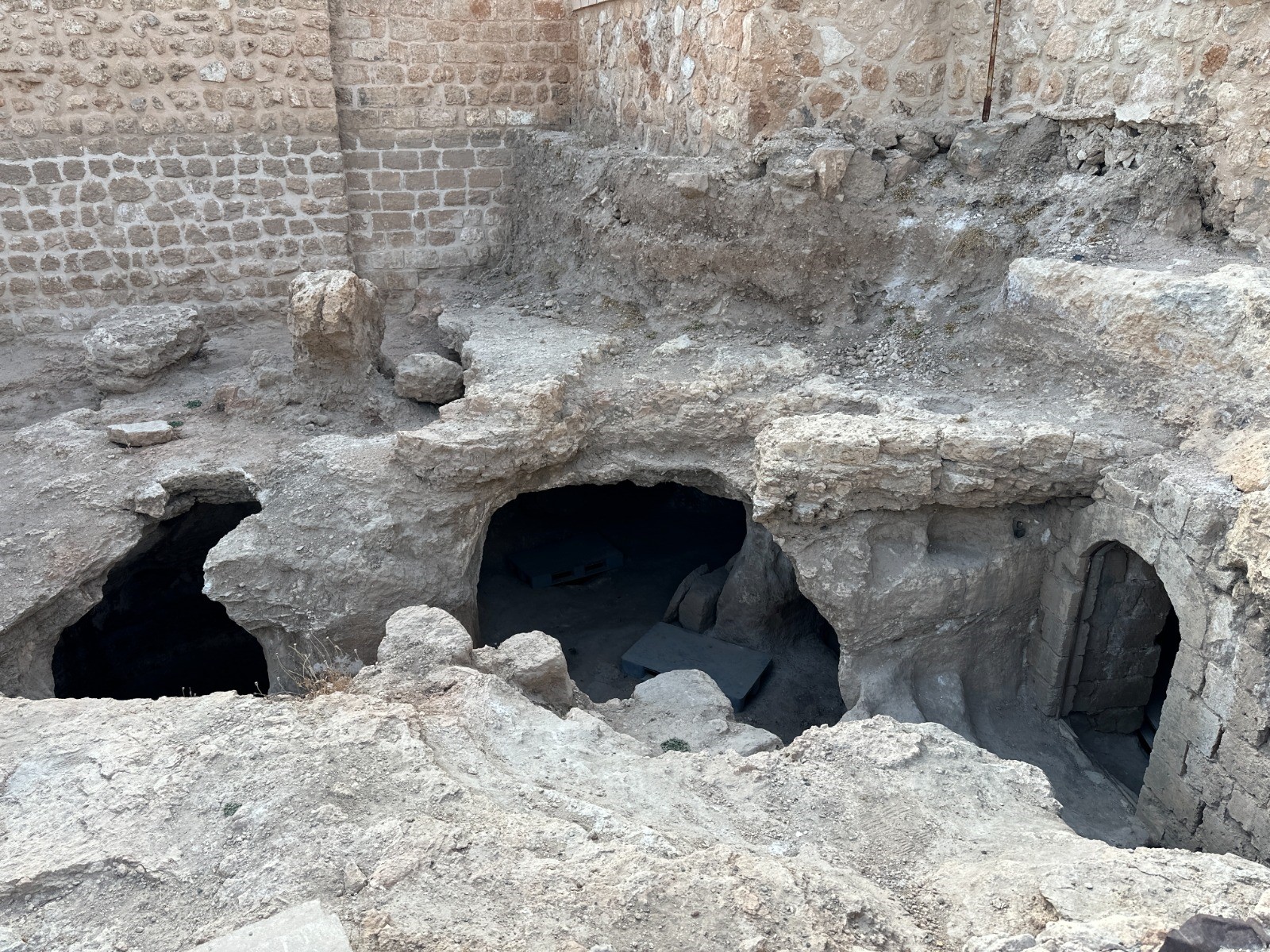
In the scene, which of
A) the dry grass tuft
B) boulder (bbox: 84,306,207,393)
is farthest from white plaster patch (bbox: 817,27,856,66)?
boulder (bbox: 84,306,207,393)

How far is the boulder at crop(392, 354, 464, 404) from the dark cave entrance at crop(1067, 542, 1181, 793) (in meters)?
4.79

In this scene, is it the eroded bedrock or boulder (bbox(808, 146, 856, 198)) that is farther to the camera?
boulder (bbox(808, 146, 856, 198))

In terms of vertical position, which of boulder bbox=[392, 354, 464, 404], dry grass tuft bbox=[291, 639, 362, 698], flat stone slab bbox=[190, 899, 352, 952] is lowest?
dry grass tuft bbox=[291, 639, 362, 698]

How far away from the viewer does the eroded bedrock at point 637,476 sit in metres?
3.26

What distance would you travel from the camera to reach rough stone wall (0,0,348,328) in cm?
852

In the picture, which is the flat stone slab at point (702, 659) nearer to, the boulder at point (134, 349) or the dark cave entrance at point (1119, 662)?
the dark cave entrance at point (1119, 662)

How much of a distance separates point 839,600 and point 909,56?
4394 millimetres

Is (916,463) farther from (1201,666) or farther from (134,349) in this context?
(134,349)

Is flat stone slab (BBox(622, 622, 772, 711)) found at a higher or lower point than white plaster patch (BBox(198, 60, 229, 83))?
lower

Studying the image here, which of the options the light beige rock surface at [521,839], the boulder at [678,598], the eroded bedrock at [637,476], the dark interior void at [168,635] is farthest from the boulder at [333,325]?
the light beige rock surface at [521,839]

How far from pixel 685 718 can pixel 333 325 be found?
13.0 feet

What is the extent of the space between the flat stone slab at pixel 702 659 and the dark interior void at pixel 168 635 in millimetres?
3434

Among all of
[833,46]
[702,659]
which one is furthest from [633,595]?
[833,46]

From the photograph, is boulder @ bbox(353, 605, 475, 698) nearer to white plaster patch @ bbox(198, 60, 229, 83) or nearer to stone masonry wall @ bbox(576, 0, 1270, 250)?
stone masonry wall @ bbox(576, 0, 1270, 250)
